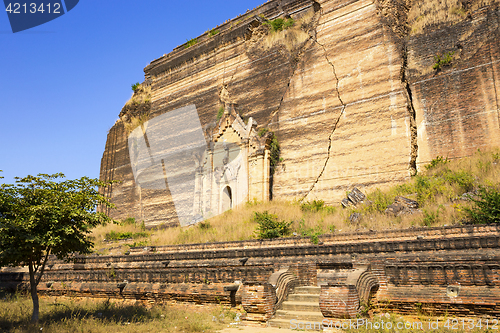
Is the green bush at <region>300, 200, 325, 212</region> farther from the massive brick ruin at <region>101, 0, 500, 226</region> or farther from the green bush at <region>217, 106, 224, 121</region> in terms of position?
the green bush at <region>217, 106, 224, 121</region>

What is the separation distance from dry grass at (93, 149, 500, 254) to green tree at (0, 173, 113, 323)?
7.72m

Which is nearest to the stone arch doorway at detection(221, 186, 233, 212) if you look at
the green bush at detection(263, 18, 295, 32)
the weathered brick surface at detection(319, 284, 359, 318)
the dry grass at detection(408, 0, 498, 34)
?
the green bush at detection(263, 18, 295, 32)

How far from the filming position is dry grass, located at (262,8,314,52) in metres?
21.8

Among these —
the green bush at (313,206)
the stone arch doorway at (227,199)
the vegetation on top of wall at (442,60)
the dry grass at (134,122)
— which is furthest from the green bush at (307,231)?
the dry grass at (134,122)

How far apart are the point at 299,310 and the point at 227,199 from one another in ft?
50.6

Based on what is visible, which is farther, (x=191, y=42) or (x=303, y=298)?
(x=191, y=42)

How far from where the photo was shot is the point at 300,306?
738cm

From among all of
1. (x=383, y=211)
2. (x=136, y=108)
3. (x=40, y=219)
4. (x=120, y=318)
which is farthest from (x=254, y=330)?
(x=136, y=108)

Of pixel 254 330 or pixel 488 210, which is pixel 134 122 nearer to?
pixel 488 210

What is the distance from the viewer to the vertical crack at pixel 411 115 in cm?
1630

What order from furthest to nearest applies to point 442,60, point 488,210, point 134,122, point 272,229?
point 134,122 < point 442,60 < point 272,229 < point 488,210

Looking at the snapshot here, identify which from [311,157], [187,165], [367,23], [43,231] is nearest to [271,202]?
[311,157]

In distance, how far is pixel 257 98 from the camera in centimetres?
2294

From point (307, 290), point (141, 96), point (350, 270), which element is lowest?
point (307, 290)
